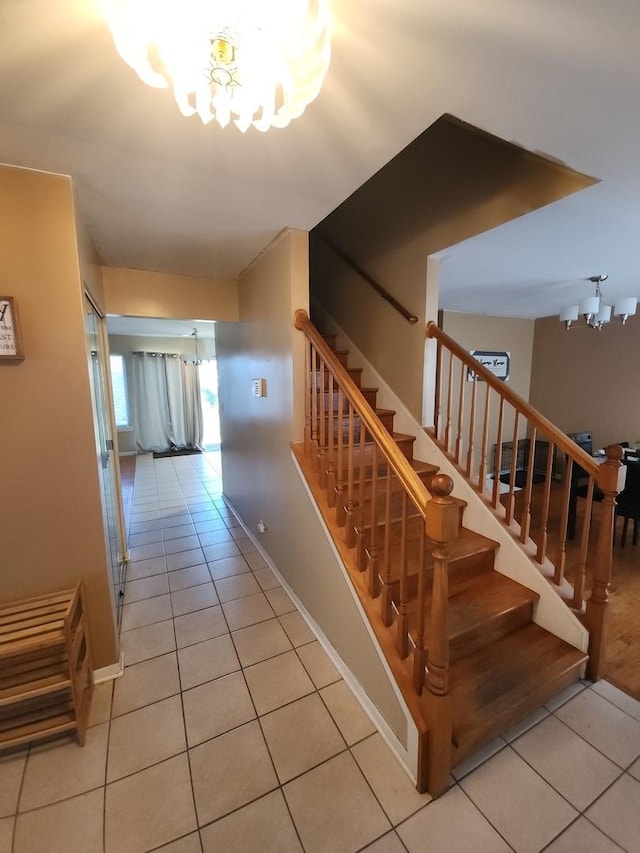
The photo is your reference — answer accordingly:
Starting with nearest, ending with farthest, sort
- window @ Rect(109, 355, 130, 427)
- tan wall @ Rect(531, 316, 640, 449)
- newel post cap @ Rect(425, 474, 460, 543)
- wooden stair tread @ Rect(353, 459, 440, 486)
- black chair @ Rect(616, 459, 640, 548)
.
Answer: newel post cap @ Rect(425, 474, 460, 543) < wooden stair tread @ Rect(353, 459, 440, 486) < black chair @ Rect(616, 459, 640, 548) < tan wall @ Rect(531, 316, 640, 449) < window @ Rect(109, 355, 130, 427)

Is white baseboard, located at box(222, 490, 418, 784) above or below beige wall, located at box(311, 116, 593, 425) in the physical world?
below

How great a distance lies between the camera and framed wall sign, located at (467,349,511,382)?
4.67 meters

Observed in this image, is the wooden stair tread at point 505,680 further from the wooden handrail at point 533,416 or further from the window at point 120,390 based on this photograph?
the window at point 120,390

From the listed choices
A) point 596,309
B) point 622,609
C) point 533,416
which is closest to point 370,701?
point 533,416

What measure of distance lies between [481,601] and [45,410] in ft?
7.65

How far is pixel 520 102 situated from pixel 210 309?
96.4 inches

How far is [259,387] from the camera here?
266cm

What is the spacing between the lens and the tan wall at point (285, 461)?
1733mm

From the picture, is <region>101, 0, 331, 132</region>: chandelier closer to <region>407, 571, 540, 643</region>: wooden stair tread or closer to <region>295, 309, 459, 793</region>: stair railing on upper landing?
<region>295, 309, 459, 793</region>: stair railing on upper landing

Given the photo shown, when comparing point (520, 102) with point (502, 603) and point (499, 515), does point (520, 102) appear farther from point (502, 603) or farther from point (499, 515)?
point (502, 603)

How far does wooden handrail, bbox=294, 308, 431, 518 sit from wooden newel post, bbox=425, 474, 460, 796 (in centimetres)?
7

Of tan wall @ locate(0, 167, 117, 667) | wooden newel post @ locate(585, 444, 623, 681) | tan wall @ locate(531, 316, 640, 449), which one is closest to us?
tan wall @ locate(0, 167, 117, 667)

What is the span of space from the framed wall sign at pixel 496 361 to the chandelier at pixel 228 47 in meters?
4.26

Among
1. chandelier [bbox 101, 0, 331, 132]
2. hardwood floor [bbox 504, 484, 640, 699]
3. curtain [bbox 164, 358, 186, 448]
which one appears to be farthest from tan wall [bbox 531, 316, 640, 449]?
curtain [bbox 164, 358, 186, 448]
